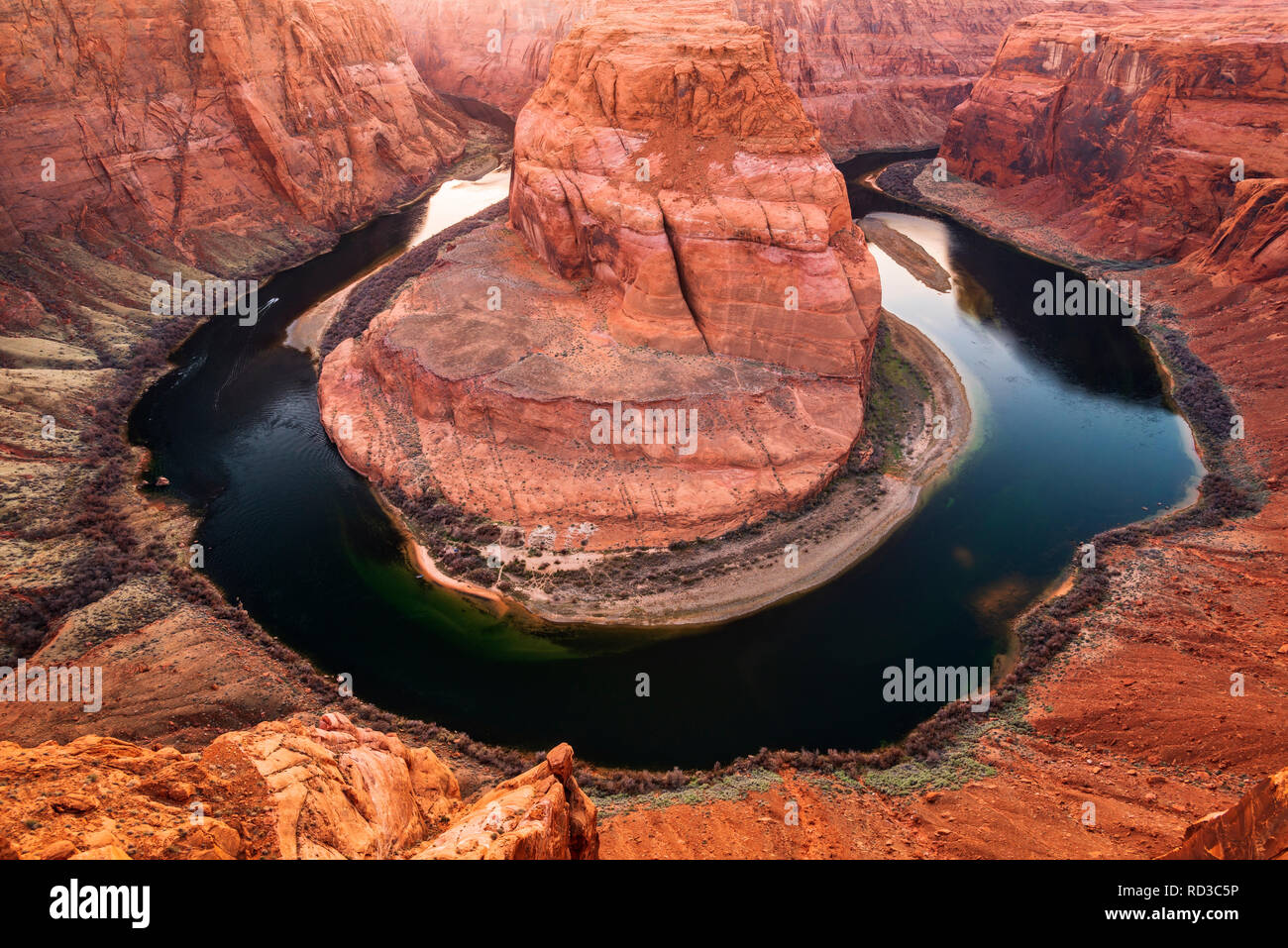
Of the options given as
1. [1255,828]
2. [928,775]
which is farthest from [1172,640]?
[1255,828]

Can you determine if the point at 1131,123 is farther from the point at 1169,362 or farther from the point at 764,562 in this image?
the point at 764,562

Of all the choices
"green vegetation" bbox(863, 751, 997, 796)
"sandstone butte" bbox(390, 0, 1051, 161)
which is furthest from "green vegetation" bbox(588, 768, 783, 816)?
"sandstone butte" bbox(390, 0, 1051, 161)

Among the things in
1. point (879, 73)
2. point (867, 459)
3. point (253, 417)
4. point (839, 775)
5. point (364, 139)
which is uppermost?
point (879, 73)

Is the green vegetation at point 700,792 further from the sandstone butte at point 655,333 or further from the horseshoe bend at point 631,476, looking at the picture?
the sandstone butte at point 655,333

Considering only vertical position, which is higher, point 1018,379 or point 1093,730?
point 1018,379

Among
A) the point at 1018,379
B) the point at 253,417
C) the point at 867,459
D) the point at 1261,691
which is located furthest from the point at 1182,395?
the point at 253,417

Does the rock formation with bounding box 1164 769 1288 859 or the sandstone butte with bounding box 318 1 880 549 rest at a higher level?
the sandstone butte with bounding box 318 1 880 549

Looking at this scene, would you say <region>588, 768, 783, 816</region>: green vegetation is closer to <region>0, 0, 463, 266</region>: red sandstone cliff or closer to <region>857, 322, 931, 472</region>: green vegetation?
<region>857, 322, 931, 472</region>: green vegetation

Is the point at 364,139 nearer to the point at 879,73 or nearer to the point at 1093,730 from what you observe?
the point at 879,73
